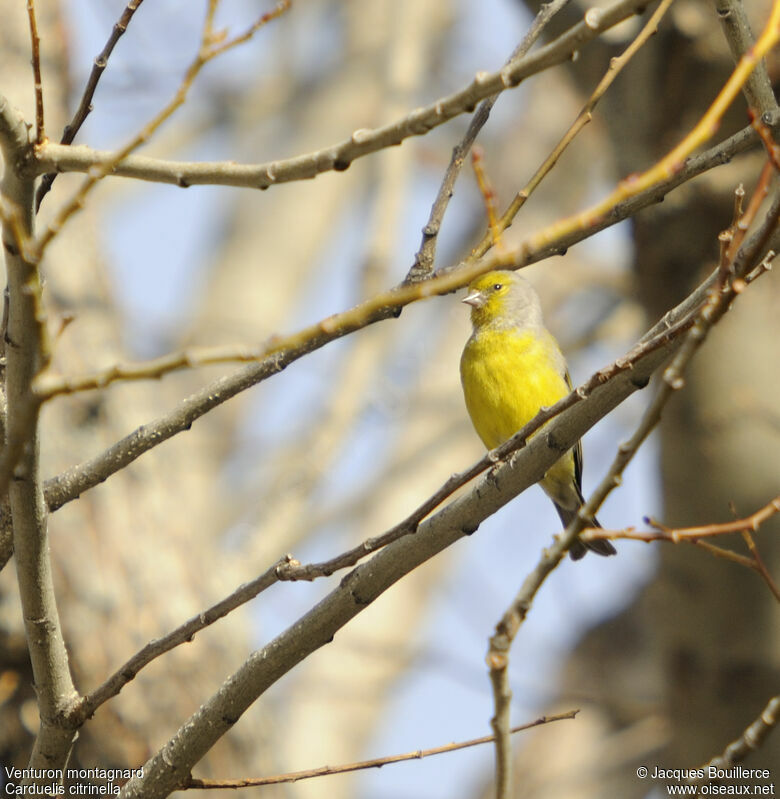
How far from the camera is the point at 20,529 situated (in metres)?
2.05

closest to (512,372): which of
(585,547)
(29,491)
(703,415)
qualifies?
(703,415)

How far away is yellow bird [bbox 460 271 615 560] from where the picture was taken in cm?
452

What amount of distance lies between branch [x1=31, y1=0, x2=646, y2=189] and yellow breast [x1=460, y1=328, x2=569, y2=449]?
276 cm

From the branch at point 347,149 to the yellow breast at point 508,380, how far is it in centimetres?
276

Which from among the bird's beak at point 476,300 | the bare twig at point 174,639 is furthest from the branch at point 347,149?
the bird's beak at point 476,300

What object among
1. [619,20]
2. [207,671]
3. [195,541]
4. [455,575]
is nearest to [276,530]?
[195,541]

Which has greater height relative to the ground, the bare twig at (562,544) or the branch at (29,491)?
the branch at (29,491)

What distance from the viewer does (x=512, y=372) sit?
15.0 ft

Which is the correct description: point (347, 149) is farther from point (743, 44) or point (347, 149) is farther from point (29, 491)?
point (743, 44)

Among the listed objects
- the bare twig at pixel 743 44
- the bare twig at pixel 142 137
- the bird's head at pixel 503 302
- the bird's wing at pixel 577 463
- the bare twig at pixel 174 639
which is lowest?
the bare twig at pixel 174 639

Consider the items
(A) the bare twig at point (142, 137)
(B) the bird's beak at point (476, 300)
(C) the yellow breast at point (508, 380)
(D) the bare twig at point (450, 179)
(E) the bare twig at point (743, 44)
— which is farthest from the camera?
(B) the bird's beak at point (476, 300)

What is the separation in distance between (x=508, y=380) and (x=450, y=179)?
202 cm

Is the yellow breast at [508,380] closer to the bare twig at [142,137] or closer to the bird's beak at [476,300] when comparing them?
the bird's beak at [476,300]

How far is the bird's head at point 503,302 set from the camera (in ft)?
16.3
